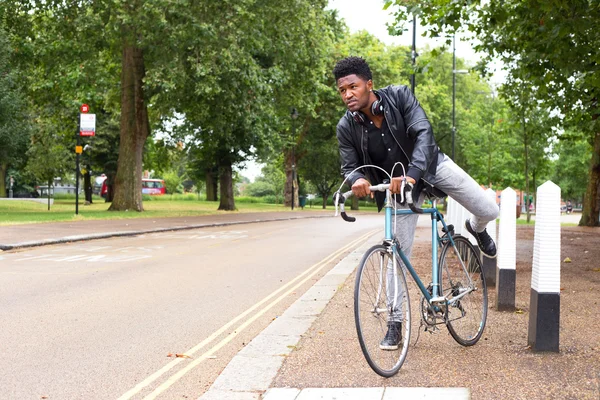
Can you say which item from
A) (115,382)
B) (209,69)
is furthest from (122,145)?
(115,382)

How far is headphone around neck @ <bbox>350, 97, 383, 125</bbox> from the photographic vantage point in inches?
181

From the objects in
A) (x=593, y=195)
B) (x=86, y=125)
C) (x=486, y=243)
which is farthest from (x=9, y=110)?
(x=486, y=243)

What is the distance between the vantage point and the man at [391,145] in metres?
4.51

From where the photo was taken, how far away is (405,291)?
4.50 meters

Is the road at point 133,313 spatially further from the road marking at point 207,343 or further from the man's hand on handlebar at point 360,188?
the man's hand on handlebar at point 360,188

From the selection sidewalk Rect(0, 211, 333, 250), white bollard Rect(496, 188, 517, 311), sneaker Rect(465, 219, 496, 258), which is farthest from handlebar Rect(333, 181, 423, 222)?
sidewalk Rect(0, 211, 333, 250)

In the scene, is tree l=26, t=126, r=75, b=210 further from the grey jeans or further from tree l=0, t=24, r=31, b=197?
the grey jeans

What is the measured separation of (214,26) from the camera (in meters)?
24.3

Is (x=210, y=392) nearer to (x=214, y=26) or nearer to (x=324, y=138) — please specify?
(x=214, y=26)

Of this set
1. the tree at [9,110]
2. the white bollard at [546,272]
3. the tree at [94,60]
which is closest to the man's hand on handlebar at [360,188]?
the white bollard at [546,272]

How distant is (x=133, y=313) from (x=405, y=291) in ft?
11.3

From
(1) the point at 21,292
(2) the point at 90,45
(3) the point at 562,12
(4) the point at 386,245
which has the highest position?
(2) the point at 90,45

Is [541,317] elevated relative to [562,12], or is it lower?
lower

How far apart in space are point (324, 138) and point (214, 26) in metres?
29.9
